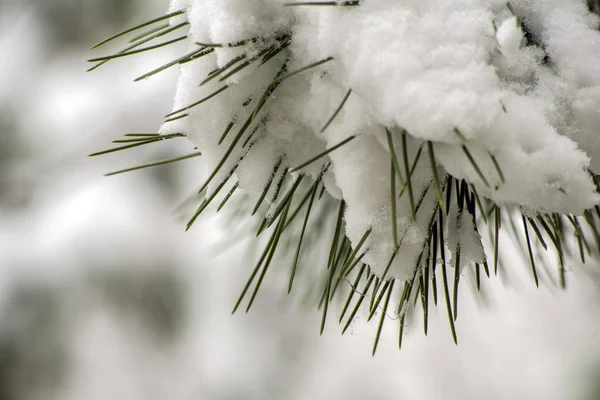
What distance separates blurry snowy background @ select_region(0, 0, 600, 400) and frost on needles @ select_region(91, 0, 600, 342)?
2.97 ft

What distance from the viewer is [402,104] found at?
12.2 inches

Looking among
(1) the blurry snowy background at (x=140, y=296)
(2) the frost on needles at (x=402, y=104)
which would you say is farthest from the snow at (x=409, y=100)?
(1) the blurry snowy background at (x=140, y=296)

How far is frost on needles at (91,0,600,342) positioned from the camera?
32 centimetres

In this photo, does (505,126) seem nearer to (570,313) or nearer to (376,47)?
(376,47)

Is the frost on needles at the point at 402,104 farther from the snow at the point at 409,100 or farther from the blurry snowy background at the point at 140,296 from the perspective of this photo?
the blurry snowy background at the point at 140,296

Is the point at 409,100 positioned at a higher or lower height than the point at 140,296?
higher

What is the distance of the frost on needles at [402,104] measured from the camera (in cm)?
32

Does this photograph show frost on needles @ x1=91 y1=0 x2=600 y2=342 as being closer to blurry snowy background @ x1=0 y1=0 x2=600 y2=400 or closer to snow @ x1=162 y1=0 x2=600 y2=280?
snow @ x1=162 y1=0 x2=600 y2=280

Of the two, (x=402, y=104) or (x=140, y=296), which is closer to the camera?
(x=402, y=104)

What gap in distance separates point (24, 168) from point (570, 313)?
1.57m

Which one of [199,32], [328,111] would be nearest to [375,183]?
[328,111]

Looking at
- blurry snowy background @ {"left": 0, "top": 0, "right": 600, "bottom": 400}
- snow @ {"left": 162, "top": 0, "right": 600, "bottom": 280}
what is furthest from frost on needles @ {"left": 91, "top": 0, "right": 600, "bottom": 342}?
blurry snowy background @ {"left": 0, "top": 0, "right": 600, "bottom": 400}

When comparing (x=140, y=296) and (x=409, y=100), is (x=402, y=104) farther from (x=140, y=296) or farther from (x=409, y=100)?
(x=140, y=296)

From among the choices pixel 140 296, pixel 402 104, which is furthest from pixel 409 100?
pixel 140 296
